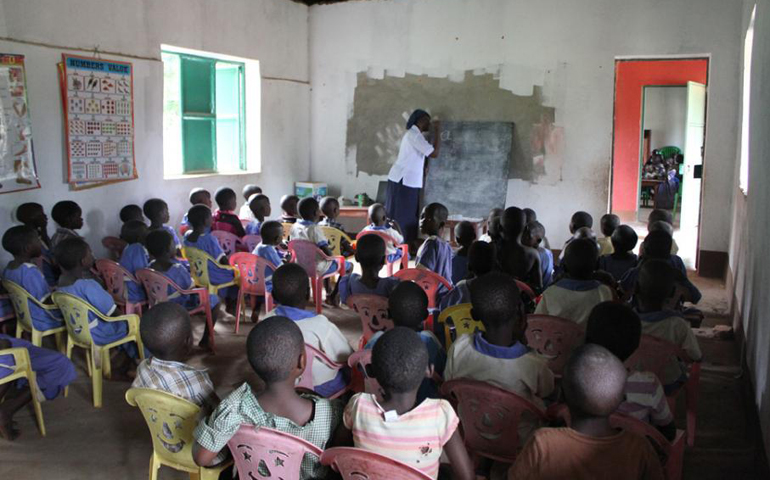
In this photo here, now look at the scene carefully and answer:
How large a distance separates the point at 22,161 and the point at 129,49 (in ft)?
4.88

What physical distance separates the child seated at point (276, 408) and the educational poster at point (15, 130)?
365 cm

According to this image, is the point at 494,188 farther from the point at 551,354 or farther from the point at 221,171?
the point at 551,354

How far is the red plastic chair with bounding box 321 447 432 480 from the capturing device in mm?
1631

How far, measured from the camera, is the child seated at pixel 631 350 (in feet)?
7.26

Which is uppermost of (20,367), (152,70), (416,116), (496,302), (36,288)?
(152,70)

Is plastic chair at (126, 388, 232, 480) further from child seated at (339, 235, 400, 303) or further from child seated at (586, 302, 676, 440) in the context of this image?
child seated at (339, 235, 400, 303)

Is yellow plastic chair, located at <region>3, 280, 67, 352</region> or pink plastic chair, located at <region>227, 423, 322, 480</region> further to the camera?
yellow plastic chair, located at <region>3, 280, 67, 352</region>

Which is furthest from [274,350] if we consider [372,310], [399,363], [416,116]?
[416,116]

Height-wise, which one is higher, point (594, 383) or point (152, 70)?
point (152, 70)

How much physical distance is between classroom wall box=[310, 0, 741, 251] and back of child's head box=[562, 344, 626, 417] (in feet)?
18.1

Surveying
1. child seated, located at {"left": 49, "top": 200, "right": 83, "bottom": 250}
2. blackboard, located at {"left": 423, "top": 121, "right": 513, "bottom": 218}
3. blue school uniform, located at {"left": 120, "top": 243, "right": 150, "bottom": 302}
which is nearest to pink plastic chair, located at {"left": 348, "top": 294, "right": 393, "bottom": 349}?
blue school uniform, located at {"left": 120, "top": 243, "right": 150, "bottom": 302}

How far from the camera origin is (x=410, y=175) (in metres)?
7.35

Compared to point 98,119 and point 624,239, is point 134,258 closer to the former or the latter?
point 98,119

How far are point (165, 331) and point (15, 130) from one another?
337cm
